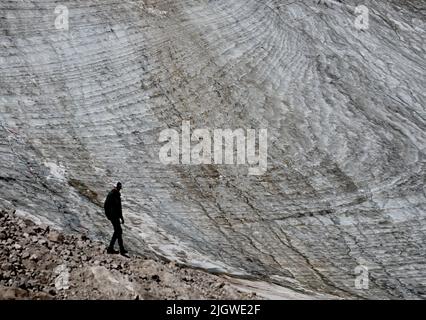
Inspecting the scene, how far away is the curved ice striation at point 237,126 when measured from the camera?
12922 mm

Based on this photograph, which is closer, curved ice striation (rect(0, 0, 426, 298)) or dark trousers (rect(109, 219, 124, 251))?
dark trousers (rect(109, 219, 124, 251))

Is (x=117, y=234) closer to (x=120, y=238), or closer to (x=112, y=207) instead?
(x=120, y=238)

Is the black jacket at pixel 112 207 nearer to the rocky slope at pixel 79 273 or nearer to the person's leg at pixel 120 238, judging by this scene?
the person's leg at pixel 120 238

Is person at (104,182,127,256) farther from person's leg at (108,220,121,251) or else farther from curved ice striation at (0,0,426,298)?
curved ice striation at (0,0,426,298)

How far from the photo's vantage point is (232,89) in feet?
47.9

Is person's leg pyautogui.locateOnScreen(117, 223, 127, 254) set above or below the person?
below

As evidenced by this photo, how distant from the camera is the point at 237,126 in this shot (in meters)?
14.1

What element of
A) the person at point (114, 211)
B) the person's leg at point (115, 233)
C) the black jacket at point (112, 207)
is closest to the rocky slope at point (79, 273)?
the person's leg at point (115, 233)

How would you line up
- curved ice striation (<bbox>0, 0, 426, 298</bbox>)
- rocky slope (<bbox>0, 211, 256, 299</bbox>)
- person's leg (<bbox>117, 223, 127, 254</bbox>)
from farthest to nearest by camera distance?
curved ice striation (<bbox>0, 0, 426, 298</bbox>), person's leg (<bbox>117, 223, 127, 254</bbox>), rocky slope (<bbox>0, 211, 256, 299</bbox>)

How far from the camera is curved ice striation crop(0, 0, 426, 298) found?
12.9 meters

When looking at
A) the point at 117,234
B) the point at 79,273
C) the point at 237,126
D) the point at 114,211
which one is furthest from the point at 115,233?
the point at 237,126

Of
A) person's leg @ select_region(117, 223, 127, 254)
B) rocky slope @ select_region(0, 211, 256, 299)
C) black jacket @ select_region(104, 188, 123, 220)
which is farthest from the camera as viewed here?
person's leg @ select_region(117, 223, 127, 254)

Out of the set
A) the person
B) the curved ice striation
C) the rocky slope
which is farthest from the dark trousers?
the curved ice striation
